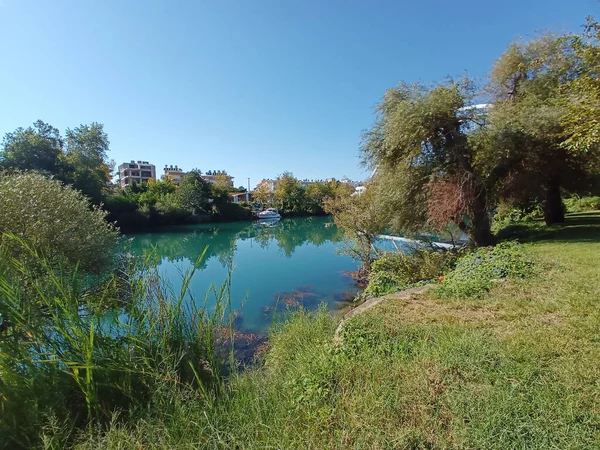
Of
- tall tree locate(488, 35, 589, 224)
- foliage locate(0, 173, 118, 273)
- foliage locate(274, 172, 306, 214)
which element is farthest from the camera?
foliage locate(274, 172, 306, 214)

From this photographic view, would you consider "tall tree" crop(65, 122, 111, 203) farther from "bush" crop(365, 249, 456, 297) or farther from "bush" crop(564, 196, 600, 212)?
"bush" crop(564, 196, 600, 212)

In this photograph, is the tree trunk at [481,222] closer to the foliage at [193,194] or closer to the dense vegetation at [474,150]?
the dense vegetation at [474,150]

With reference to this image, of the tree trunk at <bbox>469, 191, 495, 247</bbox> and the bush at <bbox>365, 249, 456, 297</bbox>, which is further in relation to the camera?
the tree trunk at <bbox>469, 191, 495, 247</bbox>

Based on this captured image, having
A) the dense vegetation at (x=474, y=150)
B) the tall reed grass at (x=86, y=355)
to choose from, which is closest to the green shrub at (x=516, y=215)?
the dense vegetation at (x=474, y=150)

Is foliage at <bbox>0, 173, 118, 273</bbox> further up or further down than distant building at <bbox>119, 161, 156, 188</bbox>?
further down

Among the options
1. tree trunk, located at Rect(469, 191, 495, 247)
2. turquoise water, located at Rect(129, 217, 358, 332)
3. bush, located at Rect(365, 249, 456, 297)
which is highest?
tree trunk, located at Rect(469, 191, 495, 247)

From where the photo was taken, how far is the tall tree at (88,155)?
26.7m

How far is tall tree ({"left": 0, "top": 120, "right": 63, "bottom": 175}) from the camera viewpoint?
912 inches

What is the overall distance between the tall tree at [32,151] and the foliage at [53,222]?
21825 millimetres

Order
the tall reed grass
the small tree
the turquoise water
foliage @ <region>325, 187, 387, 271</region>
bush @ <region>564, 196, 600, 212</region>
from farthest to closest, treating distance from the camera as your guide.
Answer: the small tree < bush @ <region>564, 196, 600, 212</region> < foliage @ <region>325, 187, 387, 271</region> < the turquoise water < the tall reed grass

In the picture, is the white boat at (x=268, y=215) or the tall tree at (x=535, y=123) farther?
the white boat at (x=268, y=215)

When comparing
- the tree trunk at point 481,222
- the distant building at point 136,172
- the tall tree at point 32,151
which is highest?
the distant building at point 136,172

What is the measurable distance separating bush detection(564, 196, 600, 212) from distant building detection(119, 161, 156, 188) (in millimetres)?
75926

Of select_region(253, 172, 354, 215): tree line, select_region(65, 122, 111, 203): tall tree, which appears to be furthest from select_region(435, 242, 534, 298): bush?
select_region(253, 172, 354, 215): tree line
